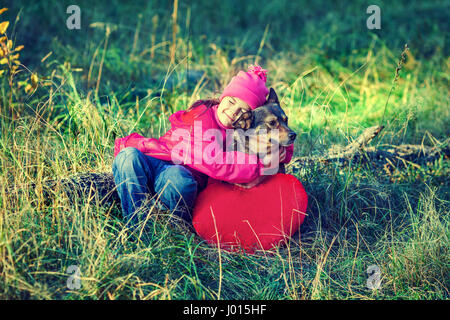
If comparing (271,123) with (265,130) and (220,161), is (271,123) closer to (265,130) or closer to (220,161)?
(265,130)

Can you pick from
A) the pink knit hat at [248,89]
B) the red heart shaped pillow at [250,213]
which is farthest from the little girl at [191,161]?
the red heart shaped pillow at [250,213]

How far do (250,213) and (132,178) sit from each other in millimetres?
754

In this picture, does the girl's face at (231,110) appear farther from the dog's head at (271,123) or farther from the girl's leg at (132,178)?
the girl's leg at (132,178)

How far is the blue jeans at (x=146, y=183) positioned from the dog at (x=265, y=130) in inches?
15.8

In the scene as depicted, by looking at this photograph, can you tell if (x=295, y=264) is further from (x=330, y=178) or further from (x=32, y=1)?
(x=32, y=1)

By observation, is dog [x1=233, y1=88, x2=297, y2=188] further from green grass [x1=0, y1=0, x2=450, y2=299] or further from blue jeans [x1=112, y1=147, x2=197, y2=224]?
green grass [x1=0, y1=0, x2=450, y2=299]

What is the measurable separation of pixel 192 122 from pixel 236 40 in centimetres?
369

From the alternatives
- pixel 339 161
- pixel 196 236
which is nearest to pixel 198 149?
pixel 196 236

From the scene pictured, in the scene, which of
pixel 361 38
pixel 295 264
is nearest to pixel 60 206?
pixel 295 264

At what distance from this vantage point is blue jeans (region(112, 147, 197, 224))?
2508 millimetres

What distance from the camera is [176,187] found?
251 cm

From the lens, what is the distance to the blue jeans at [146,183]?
2.51 m

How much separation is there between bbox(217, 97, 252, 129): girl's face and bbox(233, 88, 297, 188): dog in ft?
0.11

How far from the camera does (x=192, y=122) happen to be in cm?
256
